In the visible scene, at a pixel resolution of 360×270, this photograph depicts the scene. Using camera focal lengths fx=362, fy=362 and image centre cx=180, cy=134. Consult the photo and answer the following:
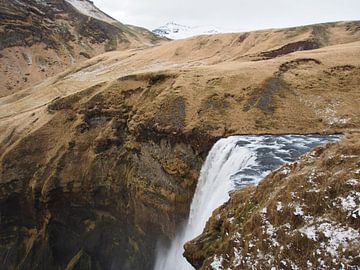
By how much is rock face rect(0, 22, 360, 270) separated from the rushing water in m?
2.32

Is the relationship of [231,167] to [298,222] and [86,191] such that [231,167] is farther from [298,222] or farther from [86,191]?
[86,191]

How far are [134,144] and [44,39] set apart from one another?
93.3 m

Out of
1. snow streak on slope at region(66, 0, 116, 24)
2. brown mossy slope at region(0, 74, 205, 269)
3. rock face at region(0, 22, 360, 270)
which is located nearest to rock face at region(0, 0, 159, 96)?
snow streak on slope at region(66, 0, 116, 24)

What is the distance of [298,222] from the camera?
912 centimetres

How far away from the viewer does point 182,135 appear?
28250 mm

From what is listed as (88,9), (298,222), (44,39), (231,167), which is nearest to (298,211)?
(298,222)

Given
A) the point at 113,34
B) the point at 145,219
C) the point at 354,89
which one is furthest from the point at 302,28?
the point at 113,34

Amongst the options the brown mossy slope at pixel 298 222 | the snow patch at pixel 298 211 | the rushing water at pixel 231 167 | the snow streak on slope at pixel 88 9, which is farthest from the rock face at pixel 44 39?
the snow patch at pixel 298 211

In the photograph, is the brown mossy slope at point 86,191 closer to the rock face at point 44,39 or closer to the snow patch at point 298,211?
the snow patch at point 298,211

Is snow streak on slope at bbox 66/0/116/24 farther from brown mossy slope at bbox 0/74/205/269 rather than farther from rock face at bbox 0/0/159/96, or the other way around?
brown mossy slope at bbox 0/74/205/269

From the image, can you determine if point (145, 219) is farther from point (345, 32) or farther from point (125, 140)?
point (345, 32)

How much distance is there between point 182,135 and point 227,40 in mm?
42740

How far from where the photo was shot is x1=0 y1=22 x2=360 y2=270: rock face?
1105 inches

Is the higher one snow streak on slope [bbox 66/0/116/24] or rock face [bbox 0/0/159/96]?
snow streak on slope [bbox 66/0/116/24]
